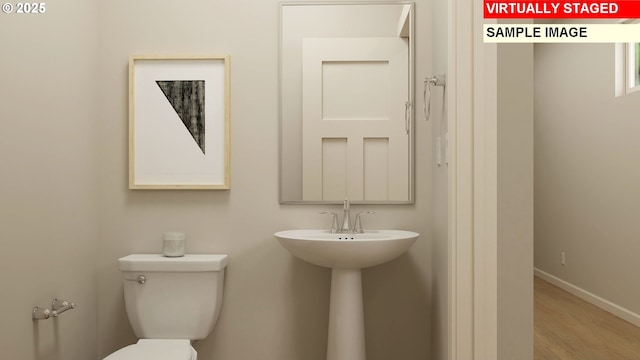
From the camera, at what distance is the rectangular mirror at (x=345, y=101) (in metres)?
2.25

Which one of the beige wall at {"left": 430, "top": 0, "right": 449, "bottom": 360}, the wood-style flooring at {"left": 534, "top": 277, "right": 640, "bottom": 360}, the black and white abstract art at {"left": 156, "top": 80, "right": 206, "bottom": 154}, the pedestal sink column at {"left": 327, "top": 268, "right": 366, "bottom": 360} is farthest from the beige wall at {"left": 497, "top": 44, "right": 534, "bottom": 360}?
the black and white abstract art at {"left": 156, "top": 80, "right": 206, "bottom": 154}

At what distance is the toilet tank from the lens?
2057 mm

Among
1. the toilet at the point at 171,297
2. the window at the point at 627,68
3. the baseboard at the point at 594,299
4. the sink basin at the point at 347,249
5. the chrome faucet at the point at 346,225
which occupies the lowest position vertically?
the baseboard at the point at 594,299

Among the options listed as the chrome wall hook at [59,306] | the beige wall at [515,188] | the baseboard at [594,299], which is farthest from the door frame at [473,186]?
the baseboard at [594,299]

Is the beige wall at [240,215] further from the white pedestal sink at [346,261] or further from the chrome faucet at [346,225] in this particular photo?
the white pedestal sink at [346,261]

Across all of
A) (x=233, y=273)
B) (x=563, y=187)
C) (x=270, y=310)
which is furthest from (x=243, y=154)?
(x=563, y=187)

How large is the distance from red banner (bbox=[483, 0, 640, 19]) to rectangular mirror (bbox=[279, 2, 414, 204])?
0.73 metres

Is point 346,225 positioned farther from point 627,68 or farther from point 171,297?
point 627,68

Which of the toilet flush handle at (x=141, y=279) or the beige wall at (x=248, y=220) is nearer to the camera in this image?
the toilet flush handle at (x=141, y=279)

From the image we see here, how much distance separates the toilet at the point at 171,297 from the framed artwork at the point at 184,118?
395 millimetres

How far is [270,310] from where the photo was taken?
2.27 meters

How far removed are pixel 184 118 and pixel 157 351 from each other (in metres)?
1.04

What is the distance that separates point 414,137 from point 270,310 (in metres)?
1.06

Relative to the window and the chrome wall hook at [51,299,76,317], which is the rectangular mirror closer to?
the chrome wall hook at [51,299,76,317]
